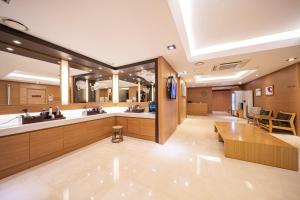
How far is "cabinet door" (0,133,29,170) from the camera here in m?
1.77

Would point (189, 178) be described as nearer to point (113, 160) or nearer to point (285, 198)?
point (285, 198)

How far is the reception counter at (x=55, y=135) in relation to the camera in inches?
72.3

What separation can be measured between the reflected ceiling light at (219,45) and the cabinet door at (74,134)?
11.3ft

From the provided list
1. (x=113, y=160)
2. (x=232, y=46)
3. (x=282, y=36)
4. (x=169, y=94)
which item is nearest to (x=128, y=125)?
(x=113, y=160)

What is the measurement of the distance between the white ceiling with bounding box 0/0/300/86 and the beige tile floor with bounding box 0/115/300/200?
261cm

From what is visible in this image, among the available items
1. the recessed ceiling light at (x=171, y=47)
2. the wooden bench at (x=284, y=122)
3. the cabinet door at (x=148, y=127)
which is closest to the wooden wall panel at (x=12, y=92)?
the cabinet door at (x=148, y=127)

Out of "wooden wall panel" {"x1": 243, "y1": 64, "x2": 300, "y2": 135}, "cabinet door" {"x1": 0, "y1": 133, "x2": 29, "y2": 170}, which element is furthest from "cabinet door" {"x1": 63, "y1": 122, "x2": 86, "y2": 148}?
"wooden wall panel" {"x1": 243, "y1": 64, "x2": 300, "y2": 135}

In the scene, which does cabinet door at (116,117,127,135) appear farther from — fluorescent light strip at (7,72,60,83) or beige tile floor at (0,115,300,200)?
fluorescent light strip at (7,72,60,83)

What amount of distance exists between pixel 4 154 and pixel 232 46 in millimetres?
5411

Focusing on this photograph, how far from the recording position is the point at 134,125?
369 cm

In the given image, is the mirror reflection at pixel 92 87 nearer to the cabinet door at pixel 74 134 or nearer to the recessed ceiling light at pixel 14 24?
the cabinet door at pixel 74 134

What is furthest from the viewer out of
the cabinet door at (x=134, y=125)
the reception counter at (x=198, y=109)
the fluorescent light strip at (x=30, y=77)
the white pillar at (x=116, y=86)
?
the reception counter at (x=198, y=109)

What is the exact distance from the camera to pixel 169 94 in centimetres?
367

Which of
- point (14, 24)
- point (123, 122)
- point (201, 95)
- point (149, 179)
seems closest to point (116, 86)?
point (123, 122)
